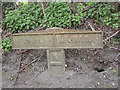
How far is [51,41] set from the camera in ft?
9.19

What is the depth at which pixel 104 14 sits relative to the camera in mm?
4172

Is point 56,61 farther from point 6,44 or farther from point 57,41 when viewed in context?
point 6,44

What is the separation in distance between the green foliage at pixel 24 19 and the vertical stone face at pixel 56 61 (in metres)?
1.78

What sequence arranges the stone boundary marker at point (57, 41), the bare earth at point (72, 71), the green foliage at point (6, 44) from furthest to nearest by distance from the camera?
1. the green foliage at point (6, 44)
2. the bare earth at point (72, 71)
3. the stone boundary marker at point (57, 41)

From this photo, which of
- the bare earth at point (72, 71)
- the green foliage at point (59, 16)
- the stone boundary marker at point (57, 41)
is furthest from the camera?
the green foliage at point (59, 16)

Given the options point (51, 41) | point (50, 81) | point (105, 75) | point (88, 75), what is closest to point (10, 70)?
point (50, 81)

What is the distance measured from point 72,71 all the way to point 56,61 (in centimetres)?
56

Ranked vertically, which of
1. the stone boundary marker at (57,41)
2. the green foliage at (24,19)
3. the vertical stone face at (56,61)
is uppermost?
the green foliage at (24,19)

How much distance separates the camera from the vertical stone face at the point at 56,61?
9.45ft

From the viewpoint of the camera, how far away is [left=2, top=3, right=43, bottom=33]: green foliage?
170 inches

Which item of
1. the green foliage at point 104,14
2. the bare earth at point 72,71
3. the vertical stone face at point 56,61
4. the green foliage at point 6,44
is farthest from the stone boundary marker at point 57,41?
the green foliage at point 104,14

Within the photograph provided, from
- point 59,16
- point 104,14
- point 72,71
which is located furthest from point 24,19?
point 104,14

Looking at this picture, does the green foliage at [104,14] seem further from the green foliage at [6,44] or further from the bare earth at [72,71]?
the green foliage at [6,44]

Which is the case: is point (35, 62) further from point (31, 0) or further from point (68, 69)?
point (31, 0)
